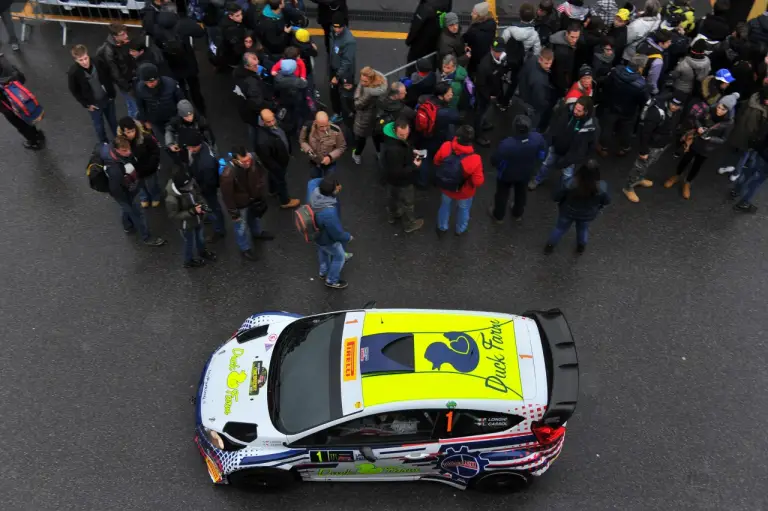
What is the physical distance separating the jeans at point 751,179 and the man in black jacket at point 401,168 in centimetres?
466

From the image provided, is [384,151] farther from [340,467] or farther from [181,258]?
[340,467]

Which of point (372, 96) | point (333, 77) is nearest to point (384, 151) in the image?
point (372, 96)

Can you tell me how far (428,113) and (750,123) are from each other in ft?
14.4

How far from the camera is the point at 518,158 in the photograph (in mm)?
7395

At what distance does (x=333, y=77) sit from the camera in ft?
30.9

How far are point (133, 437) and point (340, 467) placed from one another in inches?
95.3

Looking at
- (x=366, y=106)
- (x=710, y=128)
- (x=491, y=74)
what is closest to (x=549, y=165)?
(x=491, y=74)

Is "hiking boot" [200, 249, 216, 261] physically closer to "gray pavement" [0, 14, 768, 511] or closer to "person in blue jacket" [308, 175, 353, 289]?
"gray pavement" [0, 14, 768, 511]

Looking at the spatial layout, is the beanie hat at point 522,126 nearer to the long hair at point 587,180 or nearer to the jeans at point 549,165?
the long hair at point 587,180

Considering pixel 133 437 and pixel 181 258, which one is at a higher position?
pixel 181 258

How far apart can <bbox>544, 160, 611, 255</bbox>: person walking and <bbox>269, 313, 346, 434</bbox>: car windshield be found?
327 cm

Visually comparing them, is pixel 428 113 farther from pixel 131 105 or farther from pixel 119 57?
pixel 131 105

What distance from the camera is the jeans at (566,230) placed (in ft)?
25.0

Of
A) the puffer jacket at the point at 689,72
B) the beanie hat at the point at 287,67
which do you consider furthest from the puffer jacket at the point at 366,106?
the puffer jacket at the point at 689,72
